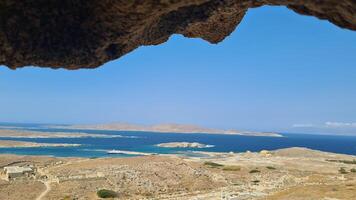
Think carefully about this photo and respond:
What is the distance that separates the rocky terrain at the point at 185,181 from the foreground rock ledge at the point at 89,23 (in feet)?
107

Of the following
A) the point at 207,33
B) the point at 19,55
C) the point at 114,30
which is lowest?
the point at 19,55

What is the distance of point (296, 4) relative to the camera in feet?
33.2

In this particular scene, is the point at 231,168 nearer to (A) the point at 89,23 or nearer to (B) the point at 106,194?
(B) the point at 106,194

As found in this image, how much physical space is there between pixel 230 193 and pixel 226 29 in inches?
1413

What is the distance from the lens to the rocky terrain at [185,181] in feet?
153

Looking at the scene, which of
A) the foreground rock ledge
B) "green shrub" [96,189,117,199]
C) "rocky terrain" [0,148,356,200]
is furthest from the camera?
"rocky terrain" [0,148,356,200]

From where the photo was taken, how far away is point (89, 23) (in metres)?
11.5

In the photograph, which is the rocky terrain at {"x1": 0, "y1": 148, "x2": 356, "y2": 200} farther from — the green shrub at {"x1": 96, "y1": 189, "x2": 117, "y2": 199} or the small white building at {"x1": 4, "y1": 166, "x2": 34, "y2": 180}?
the small white building at {"x1": 4, "y1": 166, "x2": 34, "y2": 180}

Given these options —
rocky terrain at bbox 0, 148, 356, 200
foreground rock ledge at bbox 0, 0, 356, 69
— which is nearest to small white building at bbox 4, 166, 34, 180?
rocky terrain at bbox 0, 148, 356, 200

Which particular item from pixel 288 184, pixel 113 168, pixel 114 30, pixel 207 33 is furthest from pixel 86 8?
pixel 113 168

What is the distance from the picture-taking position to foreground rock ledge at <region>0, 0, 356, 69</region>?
10.3 metres

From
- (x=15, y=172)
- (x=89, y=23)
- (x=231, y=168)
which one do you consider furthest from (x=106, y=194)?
(x=89, y=23)

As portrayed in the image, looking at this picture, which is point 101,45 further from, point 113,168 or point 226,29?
point 113,168

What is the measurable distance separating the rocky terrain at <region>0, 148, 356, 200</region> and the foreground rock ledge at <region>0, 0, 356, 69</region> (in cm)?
3276
